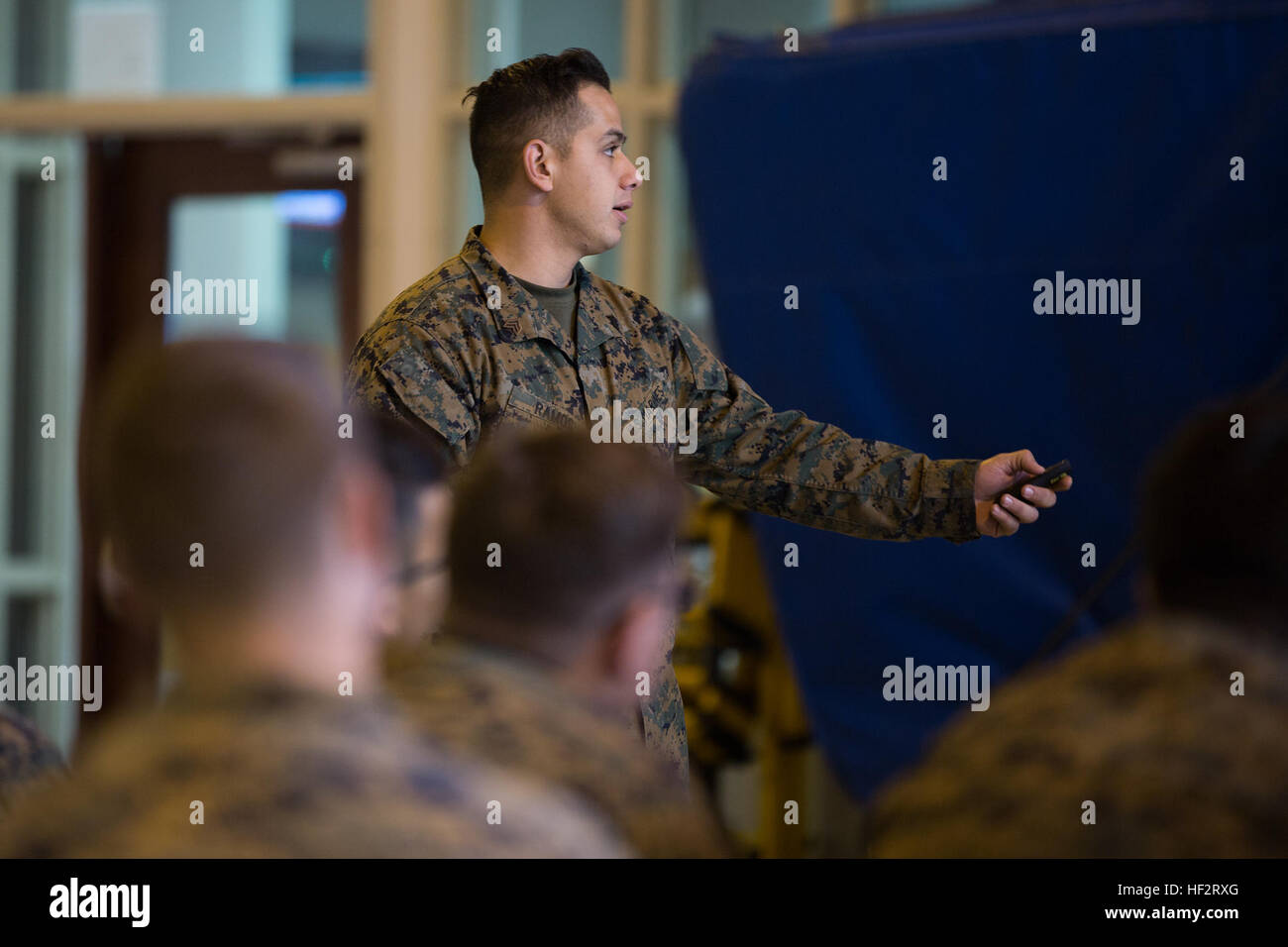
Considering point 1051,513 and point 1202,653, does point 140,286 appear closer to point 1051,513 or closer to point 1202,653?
point 1051,513

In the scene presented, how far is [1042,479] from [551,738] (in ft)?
3.72

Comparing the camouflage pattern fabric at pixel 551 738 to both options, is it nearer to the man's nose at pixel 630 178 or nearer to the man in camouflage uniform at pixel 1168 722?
the man in camouflage uniform at pixel 1168 722

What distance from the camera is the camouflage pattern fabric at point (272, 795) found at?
766 mm

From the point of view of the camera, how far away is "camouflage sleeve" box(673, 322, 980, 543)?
2111mm

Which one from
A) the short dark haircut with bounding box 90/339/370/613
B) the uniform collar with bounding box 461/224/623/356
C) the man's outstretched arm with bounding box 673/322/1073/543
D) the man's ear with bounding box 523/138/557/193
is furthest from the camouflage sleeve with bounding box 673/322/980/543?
the short dark haircut with bounding box 90/339/370/613

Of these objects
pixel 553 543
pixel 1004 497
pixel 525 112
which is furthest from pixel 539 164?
pixel 553 543

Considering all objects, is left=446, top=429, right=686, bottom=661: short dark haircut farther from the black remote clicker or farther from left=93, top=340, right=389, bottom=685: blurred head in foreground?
the black remote clicker

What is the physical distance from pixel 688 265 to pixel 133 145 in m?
1.76

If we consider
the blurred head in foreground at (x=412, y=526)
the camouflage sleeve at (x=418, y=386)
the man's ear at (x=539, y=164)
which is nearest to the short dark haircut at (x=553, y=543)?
the blurred head in foreground at (x=412, y=526)

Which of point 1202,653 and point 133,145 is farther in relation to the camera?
point 133,145

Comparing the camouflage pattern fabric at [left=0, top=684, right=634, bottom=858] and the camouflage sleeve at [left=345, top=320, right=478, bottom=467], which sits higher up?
the camouflage sleeve at [left=345, top=320, right=478, bottom=467]

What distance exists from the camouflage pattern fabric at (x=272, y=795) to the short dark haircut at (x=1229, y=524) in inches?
18.5
